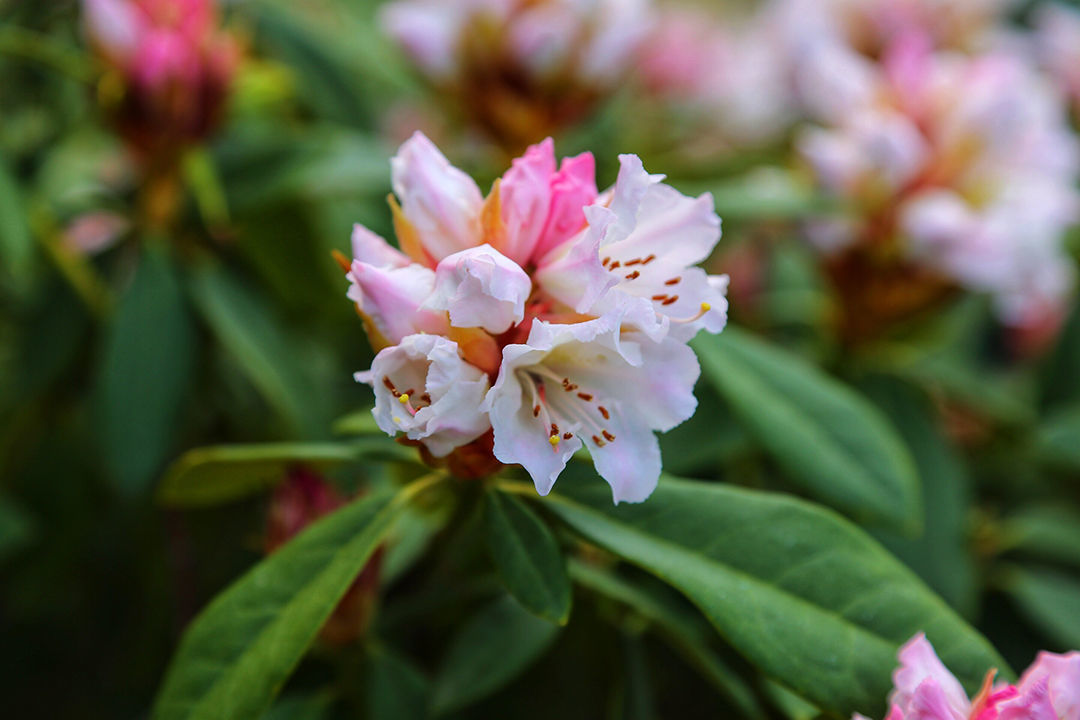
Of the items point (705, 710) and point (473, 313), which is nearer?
point (473, 313)

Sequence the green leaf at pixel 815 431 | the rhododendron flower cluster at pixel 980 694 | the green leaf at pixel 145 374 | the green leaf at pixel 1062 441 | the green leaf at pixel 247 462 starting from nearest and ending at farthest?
the rhododendron flower cluster at pixel 980 694 < the green leaf at pixel 247 462 < the green leaf at pixel 815 431 < the green leaf at pixel 145 374 < the green leaf at pixel 1062 441

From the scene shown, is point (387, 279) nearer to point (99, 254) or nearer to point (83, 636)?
point (99, 254)

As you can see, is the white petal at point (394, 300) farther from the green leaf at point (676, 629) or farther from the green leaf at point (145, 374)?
the green leaf at point (145, 374)

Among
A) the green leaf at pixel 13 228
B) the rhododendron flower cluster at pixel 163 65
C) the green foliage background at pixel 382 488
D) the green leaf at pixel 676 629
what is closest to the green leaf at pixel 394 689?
the green foliage background at pixel 382 488

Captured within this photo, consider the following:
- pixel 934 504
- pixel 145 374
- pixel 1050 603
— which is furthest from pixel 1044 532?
pixel 145 374

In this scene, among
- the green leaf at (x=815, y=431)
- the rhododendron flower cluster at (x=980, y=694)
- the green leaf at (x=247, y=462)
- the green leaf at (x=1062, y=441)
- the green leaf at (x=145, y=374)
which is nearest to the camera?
the rhododendron flower cluster at (x=980, y=694)

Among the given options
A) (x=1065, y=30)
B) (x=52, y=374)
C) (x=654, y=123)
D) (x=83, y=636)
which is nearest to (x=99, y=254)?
(x=52, y=374)
